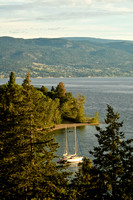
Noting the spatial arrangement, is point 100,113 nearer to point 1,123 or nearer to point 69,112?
point 69,112

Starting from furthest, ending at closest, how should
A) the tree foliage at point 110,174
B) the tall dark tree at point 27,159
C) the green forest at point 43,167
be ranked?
the tall dark tree at point 27,159 < the green forest at point 43,167 < the tree foliage at point 110,174

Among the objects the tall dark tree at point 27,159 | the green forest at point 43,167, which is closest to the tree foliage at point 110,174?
the green forest at point 43,167

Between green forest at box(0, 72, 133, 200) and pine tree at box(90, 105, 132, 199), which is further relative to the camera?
green forest at box(0, 72, 133, 200)

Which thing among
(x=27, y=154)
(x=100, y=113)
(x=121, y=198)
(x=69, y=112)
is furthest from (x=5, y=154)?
(x=100, y=113)

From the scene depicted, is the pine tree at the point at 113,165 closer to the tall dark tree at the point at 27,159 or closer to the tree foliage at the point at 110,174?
the tree foliage at the point at 110,174

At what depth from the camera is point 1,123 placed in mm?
29172

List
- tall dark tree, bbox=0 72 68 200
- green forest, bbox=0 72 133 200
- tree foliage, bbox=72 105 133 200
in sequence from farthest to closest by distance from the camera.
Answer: tall dark tree, bbox=0 72 68 200, green forest, bbox=0 72 133 200, tree foliage, bbox=72 105 133 200

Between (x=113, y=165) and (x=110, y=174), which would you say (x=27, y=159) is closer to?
(x=110, y=174)

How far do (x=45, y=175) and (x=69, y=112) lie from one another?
3070 inches

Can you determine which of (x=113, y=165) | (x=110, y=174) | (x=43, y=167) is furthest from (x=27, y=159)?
(x=113, y=165)

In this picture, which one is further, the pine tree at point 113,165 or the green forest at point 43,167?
the green forest at point 43,167

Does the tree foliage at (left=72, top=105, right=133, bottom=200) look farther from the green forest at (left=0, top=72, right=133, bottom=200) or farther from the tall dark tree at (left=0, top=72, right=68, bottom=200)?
the tall dark tree at (left=0, top=72, right=68, bottom=200)

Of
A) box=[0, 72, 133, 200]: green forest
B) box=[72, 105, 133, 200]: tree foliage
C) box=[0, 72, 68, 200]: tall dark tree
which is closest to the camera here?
box=[72, 105, 133, 200]: tree foliage

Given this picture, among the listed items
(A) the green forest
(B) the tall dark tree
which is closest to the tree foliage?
(A) the green forest
